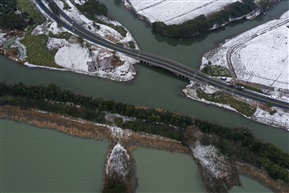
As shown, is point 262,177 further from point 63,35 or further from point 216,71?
point 63,35

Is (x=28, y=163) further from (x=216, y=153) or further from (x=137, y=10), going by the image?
(x=137, y=10)

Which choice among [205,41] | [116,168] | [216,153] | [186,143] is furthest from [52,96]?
[205,41]

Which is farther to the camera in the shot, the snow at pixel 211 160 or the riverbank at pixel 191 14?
Result: the riverbank at pixel 191 14

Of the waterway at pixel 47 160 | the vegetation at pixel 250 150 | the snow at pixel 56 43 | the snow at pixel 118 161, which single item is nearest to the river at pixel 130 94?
the waterway at pixel 47 160

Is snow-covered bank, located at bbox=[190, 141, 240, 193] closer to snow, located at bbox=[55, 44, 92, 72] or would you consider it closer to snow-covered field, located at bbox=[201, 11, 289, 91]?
snow-covered field, located at bbox=[201, 11, 289, 91]

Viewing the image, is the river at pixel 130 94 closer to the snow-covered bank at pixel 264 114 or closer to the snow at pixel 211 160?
the snow-covered bank at pixel 264 114

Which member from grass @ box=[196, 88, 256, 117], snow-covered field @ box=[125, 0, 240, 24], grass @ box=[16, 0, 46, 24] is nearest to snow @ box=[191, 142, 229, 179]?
grass @ box=[196, 88, 256, 117]
